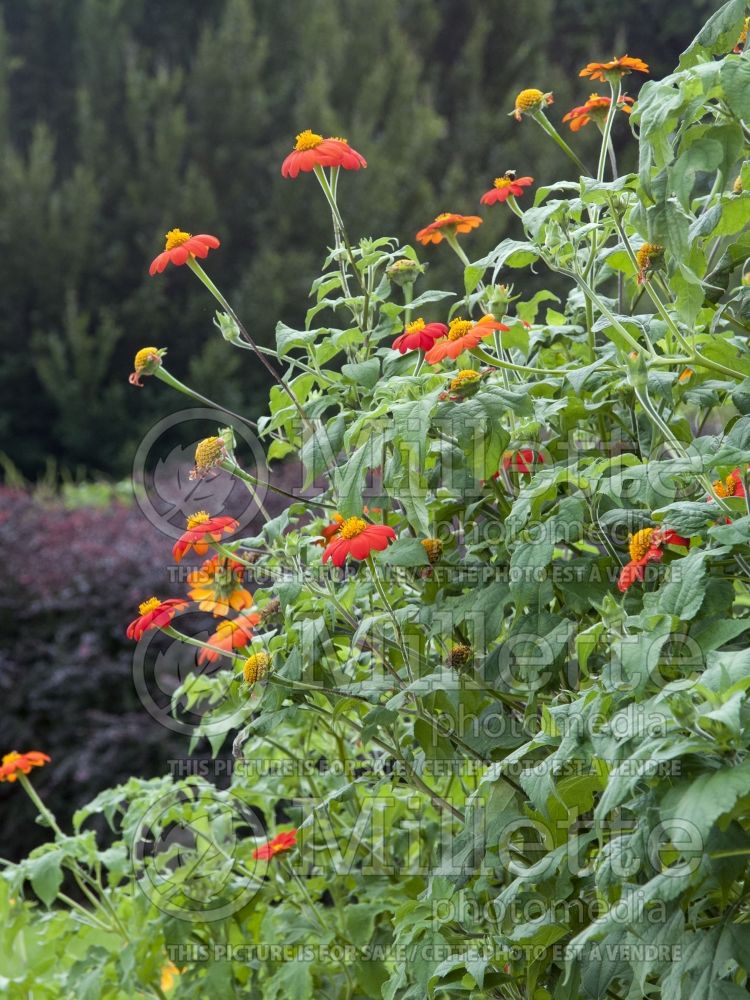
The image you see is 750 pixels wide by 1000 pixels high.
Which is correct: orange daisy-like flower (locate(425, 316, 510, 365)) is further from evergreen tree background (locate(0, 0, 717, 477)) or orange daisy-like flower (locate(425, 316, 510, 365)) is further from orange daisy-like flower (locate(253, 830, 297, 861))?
evergreen tree background (locate(0, 0, 717, 477))

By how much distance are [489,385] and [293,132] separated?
9109 millimetres

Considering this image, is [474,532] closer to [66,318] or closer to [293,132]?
[66,318]

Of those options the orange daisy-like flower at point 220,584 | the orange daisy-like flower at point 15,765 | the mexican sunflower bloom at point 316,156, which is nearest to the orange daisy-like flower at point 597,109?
the mexican sunflower bloom at point 316,156

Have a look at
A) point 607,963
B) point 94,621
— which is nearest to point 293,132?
point 94,621

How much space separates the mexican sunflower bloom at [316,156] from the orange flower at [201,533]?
46 cm

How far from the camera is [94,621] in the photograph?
12.3 feet

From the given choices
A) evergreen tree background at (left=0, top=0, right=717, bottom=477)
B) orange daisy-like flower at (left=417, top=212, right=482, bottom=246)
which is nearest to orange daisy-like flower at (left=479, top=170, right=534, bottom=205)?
orange daisy-like flower at (left=417, top=212, right=482, bottom=246)

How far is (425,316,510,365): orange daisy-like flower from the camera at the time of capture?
1.32m

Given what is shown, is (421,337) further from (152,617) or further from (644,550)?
(152,617)

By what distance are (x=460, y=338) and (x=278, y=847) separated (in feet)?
2.75

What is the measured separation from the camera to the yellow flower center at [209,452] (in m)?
1.52

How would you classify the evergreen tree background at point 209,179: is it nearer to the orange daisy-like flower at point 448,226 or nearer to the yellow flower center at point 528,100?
the orange daisy-like flower at point 448,226

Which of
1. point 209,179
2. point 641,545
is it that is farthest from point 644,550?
point 209,179

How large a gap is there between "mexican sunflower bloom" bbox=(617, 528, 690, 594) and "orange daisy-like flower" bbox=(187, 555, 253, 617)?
640 mm
